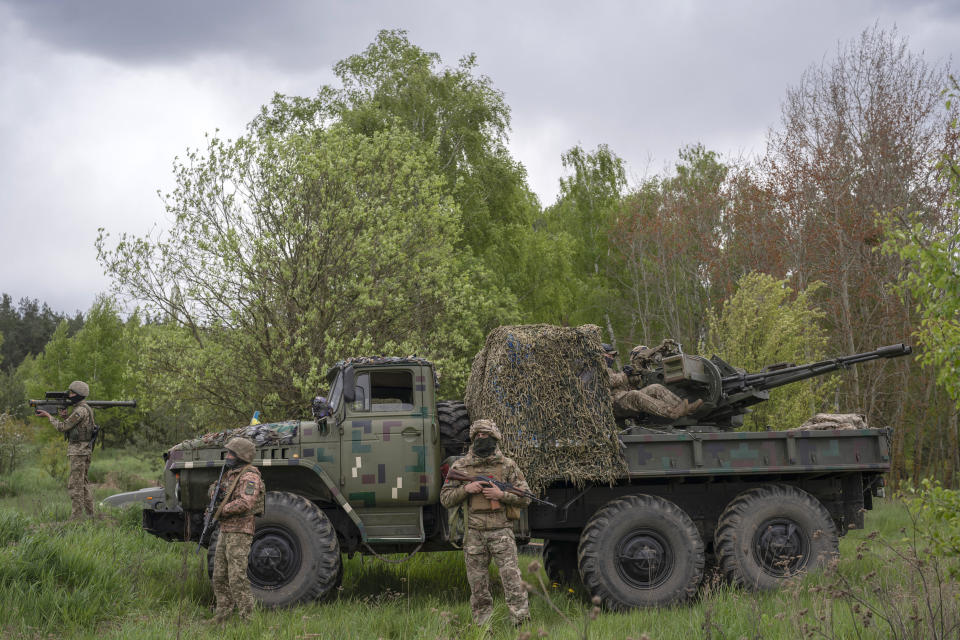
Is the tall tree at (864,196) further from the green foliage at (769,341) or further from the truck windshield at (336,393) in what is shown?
the truck windshield at (336,393)

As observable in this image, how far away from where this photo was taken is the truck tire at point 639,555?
739 cm

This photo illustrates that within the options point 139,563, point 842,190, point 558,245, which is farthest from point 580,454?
point 558,245

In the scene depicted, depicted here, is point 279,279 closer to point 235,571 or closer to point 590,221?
point 235,571

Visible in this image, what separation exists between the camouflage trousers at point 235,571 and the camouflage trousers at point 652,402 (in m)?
4.01

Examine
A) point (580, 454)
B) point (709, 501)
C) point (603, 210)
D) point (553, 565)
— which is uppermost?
point (603, 210)

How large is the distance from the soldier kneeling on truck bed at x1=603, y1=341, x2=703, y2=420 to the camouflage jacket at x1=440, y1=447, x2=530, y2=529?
6.24ft

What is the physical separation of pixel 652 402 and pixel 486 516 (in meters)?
2.55

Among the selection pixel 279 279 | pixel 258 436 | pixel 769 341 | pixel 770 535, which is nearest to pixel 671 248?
pixel 769 341

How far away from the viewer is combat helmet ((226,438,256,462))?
6.65 m

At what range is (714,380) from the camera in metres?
8.41

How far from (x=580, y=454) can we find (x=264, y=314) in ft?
26.4

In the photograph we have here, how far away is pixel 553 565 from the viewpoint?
8.91 meters

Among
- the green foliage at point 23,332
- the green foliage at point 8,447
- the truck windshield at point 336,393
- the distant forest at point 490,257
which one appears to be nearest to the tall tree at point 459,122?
the distant forest at point 490,257

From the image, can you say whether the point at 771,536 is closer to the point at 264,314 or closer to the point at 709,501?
the point at 709,501
